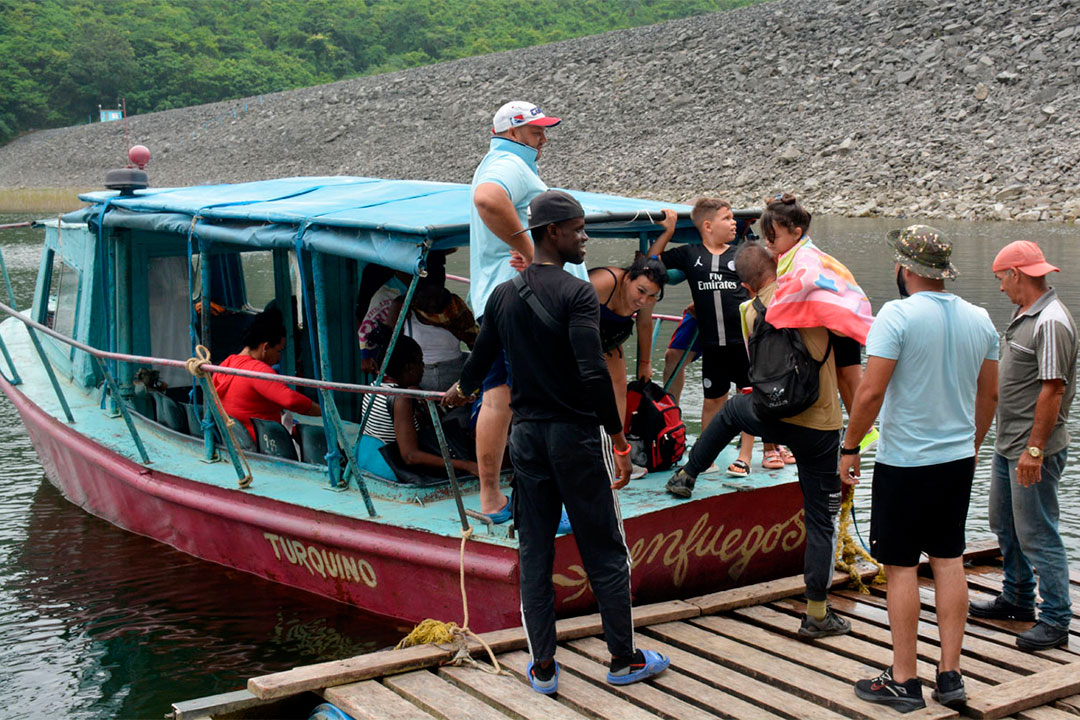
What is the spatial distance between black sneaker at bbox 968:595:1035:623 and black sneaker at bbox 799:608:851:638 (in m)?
0.71

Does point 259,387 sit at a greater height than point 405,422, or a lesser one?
greater

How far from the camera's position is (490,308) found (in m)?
4.18

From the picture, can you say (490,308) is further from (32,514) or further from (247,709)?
(32,514)

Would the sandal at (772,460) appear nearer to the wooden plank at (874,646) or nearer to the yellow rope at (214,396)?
the wooden plank at (874,646)

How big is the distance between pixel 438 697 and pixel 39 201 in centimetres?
4924

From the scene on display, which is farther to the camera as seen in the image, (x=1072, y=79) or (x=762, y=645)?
(x=1072, y=79)

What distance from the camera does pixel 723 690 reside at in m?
4.37

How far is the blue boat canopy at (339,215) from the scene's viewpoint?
17.5 ft

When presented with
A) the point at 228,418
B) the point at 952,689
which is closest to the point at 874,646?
the point at 952,689

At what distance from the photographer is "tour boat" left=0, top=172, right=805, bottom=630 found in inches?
209

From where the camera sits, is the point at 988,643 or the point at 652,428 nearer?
the point at 988,643

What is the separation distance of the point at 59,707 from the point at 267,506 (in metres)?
1.43

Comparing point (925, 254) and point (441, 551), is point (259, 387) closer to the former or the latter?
point (441, 551)

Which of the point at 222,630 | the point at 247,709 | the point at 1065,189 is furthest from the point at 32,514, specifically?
the point at 1065,189
